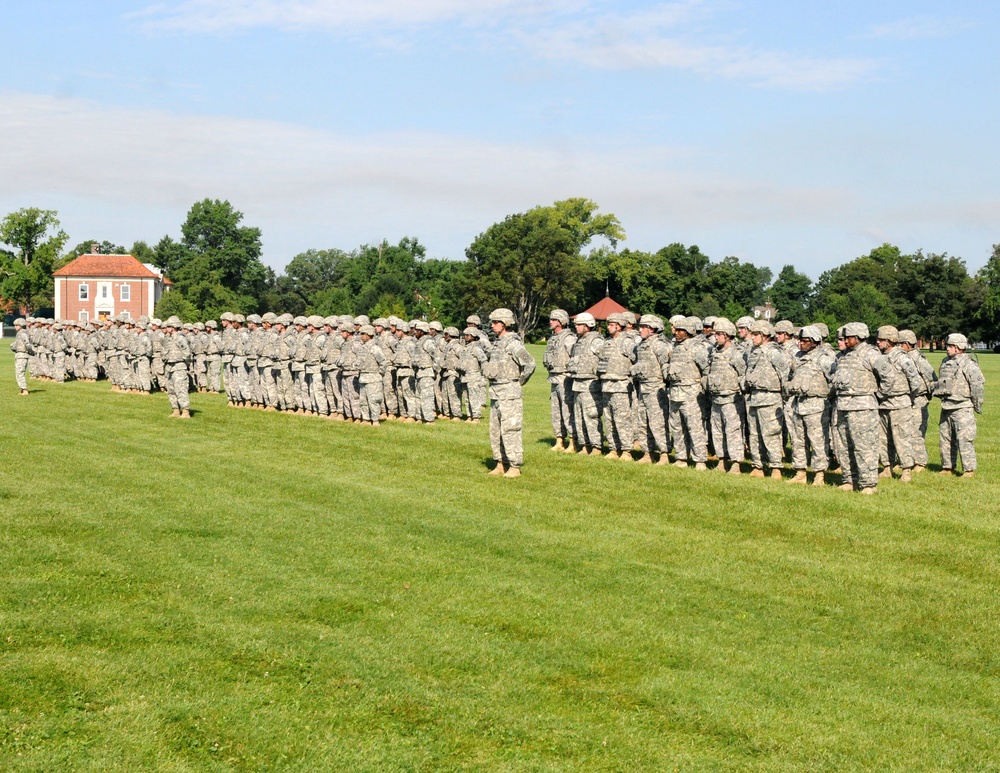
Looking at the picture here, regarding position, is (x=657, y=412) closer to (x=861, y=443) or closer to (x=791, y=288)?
(x=861, y=443)

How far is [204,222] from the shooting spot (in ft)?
378

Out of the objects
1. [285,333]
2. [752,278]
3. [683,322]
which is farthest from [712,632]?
[752,278]

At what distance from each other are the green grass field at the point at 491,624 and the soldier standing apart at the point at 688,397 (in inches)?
58.8

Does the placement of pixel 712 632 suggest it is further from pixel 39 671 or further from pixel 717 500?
pixel 717 500

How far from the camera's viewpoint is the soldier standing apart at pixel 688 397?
1630 cm

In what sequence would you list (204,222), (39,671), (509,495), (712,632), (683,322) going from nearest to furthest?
(39,671) → (712,632) → (509,495) → (683,322) → (204,222)

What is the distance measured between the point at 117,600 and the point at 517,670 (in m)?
3.42

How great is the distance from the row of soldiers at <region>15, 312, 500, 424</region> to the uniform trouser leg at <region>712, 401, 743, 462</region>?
6.49m

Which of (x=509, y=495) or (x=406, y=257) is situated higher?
(x=406, y=257)

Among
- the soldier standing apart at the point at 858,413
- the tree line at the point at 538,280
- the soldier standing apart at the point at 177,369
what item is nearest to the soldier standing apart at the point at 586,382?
the soldier standing apart at the point at 858,413

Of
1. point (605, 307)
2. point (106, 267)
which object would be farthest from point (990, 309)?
point (106, 267)

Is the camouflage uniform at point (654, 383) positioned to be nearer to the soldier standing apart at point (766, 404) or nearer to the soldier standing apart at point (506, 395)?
the soldier standing apart at point (766, 404)

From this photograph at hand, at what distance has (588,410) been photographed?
58.1ft

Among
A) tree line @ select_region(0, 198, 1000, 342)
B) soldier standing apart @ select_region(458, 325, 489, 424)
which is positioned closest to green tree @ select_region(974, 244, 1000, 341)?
tree line @ select_region(0, 198, 1000, 342)
